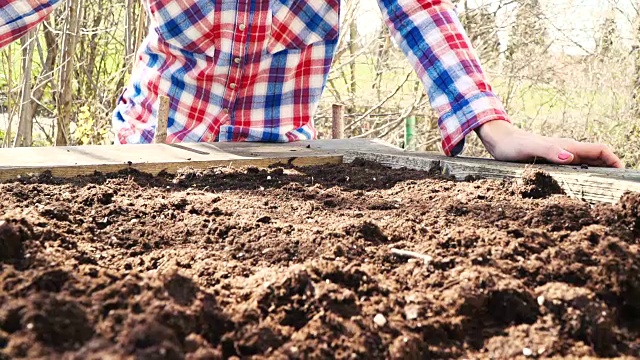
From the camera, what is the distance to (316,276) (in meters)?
0.93

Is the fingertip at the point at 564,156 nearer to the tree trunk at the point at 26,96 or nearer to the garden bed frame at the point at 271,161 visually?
the garden bed frame at the point at 271,161

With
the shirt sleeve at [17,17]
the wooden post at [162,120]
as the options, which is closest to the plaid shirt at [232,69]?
the wooden post at [162,120]

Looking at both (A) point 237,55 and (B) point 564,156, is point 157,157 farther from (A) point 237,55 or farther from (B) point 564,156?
(B) point 564,156

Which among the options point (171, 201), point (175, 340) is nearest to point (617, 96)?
point (171, 201)

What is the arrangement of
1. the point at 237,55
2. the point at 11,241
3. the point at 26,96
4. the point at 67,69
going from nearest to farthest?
the point at 11,241 → the point at 237,55 → the point at 26,96 → the point at 67,69

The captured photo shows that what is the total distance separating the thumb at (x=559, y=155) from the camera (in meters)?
1.75

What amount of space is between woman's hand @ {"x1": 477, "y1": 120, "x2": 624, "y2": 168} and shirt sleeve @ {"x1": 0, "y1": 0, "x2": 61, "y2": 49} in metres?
1.41

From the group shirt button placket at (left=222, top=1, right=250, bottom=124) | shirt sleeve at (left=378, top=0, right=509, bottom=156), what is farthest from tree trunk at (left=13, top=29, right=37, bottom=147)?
shirt sleeve at (left=378, top=0, right=509, bottom=156)

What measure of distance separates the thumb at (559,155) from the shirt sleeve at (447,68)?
0.71 feet

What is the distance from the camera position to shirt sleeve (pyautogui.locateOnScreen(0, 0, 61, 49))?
195 centimetres

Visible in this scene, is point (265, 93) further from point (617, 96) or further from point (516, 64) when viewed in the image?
point (617, 96)

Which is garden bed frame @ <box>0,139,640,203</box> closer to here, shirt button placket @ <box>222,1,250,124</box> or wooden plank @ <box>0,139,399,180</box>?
wooden plank @ <box>0,139,399,180</box>

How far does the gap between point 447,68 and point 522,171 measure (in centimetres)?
52

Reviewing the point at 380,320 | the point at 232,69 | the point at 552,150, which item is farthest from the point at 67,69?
the point at 380,320
